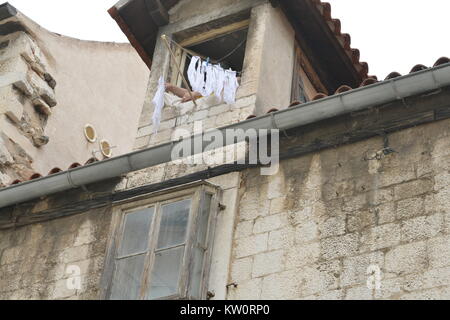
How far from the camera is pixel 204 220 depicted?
8.06 m

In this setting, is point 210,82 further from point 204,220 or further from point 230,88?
point 204,220

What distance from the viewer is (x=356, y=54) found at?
10.8 m

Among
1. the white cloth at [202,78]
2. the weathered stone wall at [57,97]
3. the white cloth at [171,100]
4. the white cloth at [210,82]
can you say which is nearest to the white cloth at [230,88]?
the white cloth at [210,82]

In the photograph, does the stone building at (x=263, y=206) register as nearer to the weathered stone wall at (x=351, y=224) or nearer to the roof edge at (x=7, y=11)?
the weathered stone wall at (x=351, y=224)

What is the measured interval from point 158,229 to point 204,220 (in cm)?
41

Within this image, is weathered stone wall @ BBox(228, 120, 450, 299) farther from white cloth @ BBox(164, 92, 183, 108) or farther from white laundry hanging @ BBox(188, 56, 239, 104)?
white cloth @ BBox(164, 92, 183, 108)

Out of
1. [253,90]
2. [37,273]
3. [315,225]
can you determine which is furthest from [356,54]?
[37,273]

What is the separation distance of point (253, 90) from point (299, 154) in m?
1.38

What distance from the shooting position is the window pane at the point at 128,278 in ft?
26.0

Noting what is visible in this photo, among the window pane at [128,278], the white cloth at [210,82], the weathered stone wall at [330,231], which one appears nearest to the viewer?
the weathered stone wall at [330,231]

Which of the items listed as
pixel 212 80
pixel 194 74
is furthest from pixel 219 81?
pixel 194 74

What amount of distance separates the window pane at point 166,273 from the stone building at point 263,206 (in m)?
0.01

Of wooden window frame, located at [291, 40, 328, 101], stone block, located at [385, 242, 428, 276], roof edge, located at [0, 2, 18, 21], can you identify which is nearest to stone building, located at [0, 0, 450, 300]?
stone block, located at [385, 242, 428, 276]
